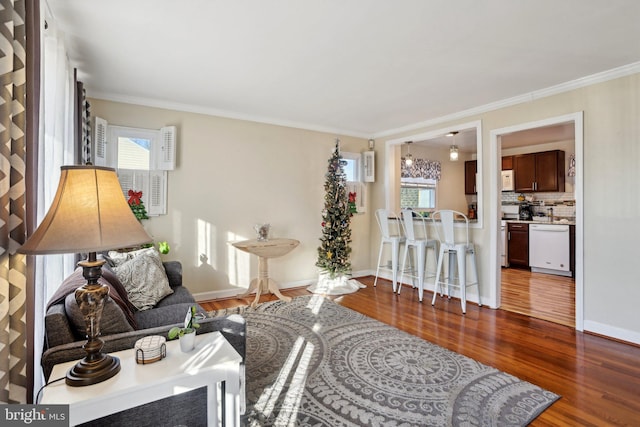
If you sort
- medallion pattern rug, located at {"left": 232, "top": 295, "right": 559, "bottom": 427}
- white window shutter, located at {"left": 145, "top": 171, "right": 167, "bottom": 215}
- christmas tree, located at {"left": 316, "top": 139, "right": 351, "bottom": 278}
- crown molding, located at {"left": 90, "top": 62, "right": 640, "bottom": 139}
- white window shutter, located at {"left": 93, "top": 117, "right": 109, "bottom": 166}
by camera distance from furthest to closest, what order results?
christmas tree, located at {"left": 316, "top": 139, "right": 351, "bottom": 278}, white window shutter, located at {"left": 145, "top": 171, "right": 167, "bottom": 215}, white window shutter, located at {"left": 93, "top": 117, "right": 109, "bottom": 166}, crown molding, located at {"left": 90, "top": 62, "right": 640, "bottom": 139}, medallion pattern rug, located at {"left": 232, "top": 295, "right": 559, "bottom": 427}

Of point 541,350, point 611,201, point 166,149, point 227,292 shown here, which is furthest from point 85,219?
point 611,201

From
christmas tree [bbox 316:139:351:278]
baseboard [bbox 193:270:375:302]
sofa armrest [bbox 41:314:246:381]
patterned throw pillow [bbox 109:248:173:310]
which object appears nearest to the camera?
sofa armrest [bbox 41:314:246:381]

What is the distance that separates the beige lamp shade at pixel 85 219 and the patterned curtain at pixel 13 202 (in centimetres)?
14

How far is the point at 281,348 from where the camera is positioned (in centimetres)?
269

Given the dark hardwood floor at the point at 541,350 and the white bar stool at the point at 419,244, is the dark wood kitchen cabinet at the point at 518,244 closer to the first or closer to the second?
the white bar stool at the point at 419,244

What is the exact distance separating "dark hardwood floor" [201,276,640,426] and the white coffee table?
1.72m

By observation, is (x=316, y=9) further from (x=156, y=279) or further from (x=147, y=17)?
(x=156, y=279)

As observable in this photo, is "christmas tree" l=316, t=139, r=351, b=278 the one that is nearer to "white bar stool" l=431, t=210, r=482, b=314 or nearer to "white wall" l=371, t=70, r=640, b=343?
"white bar stool" l=431, t=210, r=482, b=314

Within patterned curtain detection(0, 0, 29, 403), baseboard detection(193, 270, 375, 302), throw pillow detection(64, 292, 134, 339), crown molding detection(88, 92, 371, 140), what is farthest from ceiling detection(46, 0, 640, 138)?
baseboard detection(193, 270, 375, 302)

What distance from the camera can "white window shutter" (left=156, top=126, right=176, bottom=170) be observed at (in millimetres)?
3771

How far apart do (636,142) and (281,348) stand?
3605 mm

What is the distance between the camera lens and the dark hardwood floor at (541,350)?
1.94 m

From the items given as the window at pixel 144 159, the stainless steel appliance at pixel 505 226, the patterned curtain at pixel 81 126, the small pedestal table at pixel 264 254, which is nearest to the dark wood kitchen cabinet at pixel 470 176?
the stainless steel appliance at pixel 505 226

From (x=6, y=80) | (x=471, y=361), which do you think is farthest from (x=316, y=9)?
(x=471, y=361)
